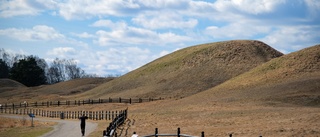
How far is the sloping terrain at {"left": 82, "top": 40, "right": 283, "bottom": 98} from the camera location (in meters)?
98.3

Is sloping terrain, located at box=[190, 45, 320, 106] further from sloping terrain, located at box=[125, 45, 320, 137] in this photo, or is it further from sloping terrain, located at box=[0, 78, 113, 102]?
sloping terrain, located at box=[0, 78, 113, 102]

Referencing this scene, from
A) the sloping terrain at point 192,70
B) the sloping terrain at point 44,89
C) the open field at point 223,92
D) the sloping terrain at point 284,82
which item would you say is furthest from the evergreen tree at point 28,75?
the sloping terrain at point 284,82

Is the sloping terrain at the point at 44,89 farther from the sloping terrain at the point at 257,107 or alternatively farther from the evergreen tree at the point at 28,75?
the sloping terrain at the point at 257,107

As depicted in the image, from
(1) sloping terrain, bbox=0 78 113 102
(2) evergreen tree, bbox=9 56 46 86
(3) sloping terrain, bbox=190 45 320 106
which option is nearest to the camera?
(3) sloping terrain, bbox=190 45 320 106

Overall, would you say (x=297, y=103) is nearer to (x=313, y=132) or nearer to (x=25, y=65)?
(x=313, y=132)

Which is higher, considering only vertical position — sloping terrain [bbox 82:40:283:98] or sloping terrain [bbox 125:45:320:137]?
sloping terrain [bbox 82:40:283:98]

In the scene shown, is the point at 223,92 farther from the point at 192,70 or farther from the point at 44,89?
the point at 44,89

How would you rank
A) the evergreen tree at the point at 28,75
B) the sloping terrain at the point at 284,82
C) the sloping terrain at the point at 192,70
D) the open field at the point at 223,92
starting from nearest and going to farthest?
the open field at the point at 223,92, the sloping terrain at the point at 284,82, the sloping terrain at the point at 192,70, the evergreen tree at the point at 28,75

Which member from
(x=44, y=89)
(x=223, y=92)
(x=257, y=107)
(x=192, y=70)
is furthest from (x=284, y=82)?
(x=44, y=89)

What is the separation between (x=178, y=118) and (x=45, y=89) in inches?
3862

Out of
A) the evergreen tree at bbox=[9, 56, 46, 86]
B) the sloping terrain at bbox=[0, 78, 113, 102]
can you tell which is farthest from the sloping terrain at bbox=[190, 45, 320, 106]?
the evergreen tree at bbox=[9, 56, 46, 86]

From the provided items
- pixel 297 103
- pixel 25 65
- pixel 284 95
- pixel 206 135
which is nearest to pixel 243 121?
pixel 206 135

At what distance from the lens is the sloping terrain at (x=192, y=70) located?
323 ft

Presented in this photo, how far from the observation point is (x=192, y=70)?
→ 10962cm
